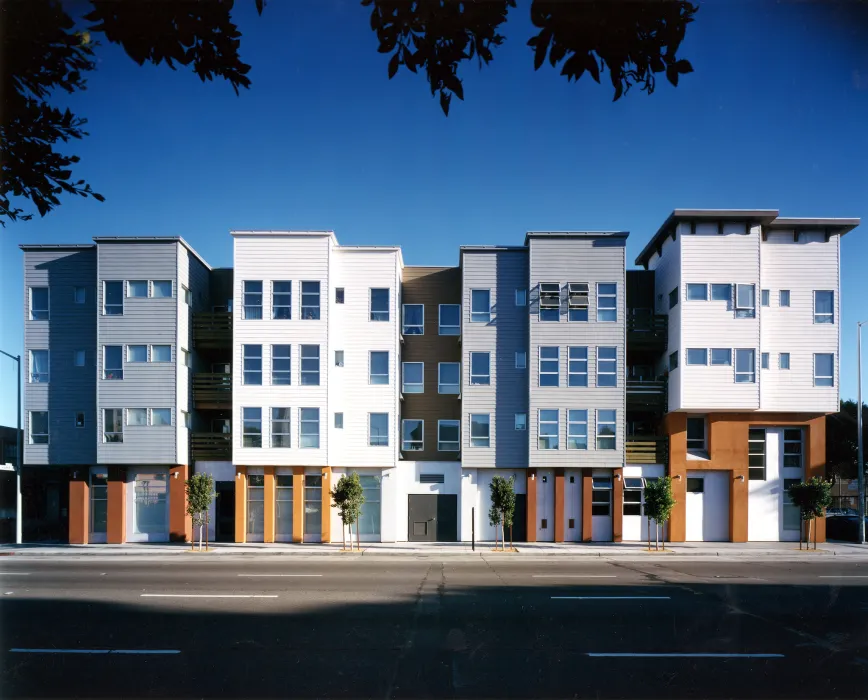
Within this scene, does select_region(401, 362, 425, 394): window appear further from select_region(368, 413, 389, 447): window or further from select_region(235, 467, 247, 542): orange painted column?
select_region(235, 467, 247, 542): orange painted column

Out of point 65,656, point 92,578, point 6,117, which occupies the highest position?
point 6,117

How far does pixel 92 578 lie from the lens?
66.1 feet

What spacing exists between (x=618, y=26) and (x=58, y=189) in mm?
5168

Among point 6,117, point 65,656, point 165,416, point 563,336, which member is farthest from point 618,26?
point 165,416

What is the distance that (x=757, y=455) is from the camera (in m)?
32.4

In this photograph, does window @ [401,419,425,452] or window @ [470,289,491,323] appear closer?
window @ [470,289,491,323]

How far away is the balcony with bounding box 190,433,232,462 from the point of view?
1253 inches

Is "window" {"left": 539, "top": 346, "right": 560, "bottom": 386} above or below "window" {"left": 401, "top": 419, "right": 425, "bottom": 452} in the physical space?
above

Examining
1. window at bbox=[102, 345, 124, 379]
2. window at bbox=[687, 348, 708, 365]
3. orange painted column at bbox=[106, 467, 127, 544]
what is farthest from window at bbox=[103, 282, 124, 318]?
window at bbox=[687, 348, 708, 365]

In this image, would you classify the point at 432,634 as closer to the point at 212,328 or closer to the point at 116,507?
the point at 212,328

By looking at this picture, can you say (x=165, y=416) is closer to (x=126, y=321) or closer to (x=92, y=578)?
(x=126, y=321)

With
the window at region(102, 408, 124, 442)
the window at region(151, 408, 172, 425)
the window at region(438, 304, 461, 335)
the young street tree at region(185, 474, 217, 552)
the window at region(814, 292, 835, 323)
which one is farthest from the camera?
the window at region(438, 304, 461, 335)

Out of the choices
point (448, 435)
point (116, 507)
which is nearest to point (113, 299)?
point (116, 507)

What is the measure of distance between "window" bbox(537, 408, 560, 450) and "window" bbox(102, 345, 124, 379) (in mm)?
18333
